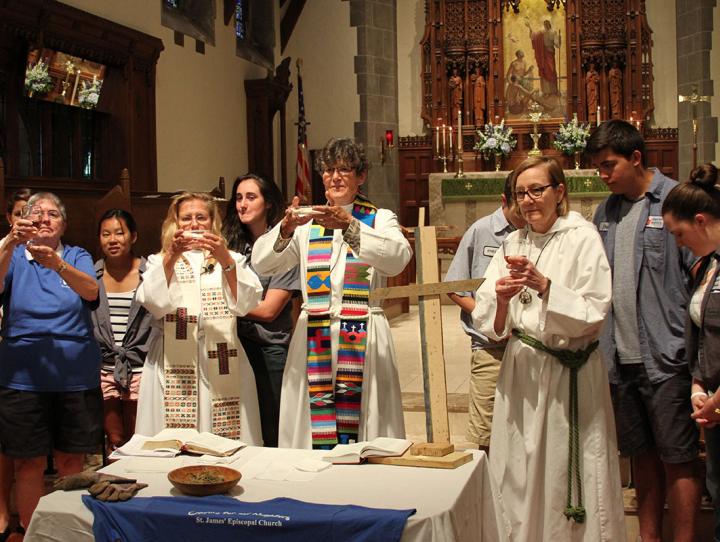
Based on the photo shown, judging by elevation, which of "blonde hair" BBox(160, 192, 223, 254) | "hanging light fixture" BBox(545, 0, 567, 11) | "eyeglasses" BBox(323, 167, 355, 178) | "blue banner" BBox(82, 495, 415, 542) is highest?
"hanging light fixture" BBox(545, 0, 567, 11)

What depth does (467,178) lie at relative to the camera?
12.8 metres

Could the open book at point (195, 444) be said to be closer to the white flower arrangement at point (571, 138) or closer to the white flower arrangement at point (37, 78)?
the white flower arrangement at point (37, 78)

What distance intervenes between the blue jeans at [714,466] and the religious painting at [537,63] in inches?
447

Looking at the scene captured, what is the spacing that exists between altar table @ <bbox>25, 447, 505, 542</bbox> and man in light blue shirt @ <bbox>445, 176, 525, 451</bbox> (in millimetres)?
1437

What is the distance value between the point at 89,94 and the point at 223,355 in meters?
5.86

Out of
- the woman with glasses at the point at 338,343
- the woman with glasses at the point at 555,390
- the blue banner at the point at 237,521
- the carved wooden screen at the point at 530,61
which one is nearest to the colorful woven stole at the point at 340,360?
the woman with glasses at the point at 338,343

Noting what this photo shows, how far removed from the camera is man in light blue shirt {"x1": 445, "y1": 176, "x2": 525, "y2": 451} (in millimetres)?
4082

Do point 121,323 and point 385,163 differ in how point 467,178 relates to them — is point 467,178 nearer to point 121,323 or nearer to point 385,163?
point 385,163

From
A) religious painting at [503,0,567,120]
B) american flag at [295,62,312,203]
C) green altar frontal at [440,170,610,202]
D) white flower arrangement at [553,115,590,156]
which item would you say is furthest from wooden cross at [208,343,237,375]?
religious painting at [503,0,567,120]

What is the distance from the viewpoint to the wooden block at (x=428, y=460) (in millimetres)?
2572

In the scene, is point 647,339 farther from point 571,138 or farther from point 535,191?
point 571,138

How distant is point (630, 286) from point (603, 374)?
0.44 meters

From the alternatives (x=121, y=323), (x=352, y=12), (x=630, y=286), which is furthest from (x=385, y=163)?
(x=630, y=286)

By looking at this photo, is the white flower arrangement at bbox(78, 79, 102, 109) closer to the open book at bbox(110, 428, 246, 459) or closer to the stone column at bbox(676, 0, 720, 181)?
the open book at bbox(110, 428, 246, 459)
